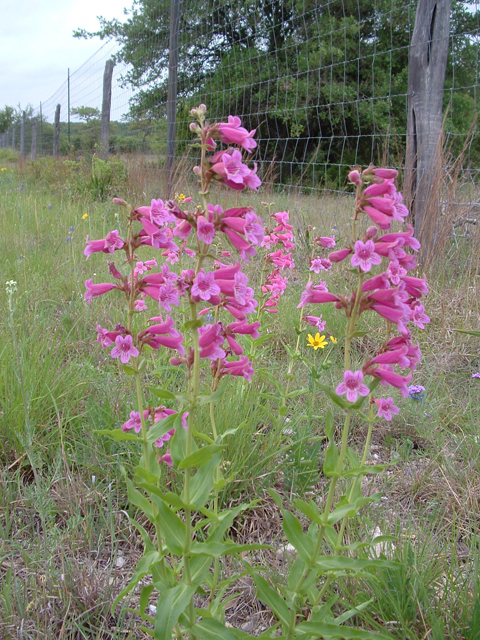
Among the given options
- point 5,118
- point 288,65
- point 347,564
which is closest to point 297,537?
point 347,564

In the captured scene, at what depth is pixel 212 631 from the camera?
108cm

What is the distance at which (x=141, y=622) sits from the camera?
4.76ft

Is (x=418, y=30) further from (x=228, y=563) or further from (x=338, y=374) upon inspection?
(x=228, y=563)

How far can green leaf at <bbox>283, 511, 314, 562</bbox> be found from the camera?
108 centimetres

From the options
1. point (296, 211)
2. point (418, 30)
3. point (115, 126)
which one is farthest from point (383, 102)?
point (418, 30)

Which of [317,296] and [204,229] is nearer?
[204,229]

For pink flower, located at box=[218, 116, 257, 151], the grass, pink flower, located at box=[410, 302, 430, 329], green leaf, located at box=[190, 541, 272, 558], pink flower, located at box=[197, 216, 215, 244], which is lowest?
the grass

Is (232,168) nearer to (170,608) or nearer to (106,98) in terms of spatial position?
(170,608)

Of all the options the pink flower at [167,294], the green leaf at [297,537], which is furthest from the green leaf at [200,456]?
the pink flower at [167,294]

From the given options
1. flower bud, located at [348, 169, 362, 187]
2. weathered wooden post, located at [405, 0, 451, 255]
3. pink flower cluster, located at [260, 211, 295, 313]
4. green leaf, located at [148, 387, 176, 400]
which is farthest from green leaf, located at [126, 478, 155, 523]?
weathered wooden post, located at [405, 0, 451, 255]

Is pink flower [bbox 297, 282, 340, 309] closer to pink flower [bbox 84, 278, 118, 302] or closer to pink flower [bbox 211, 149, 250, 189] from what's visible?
pink flower [bbox 211, 149, 250, 189]

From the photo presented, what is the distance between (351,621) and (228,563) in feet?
1.36

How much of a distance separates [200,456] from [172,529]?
0.63 feet

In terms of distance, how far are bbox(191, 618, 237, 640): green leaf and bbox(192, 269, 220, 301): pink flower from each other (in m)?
0.70
